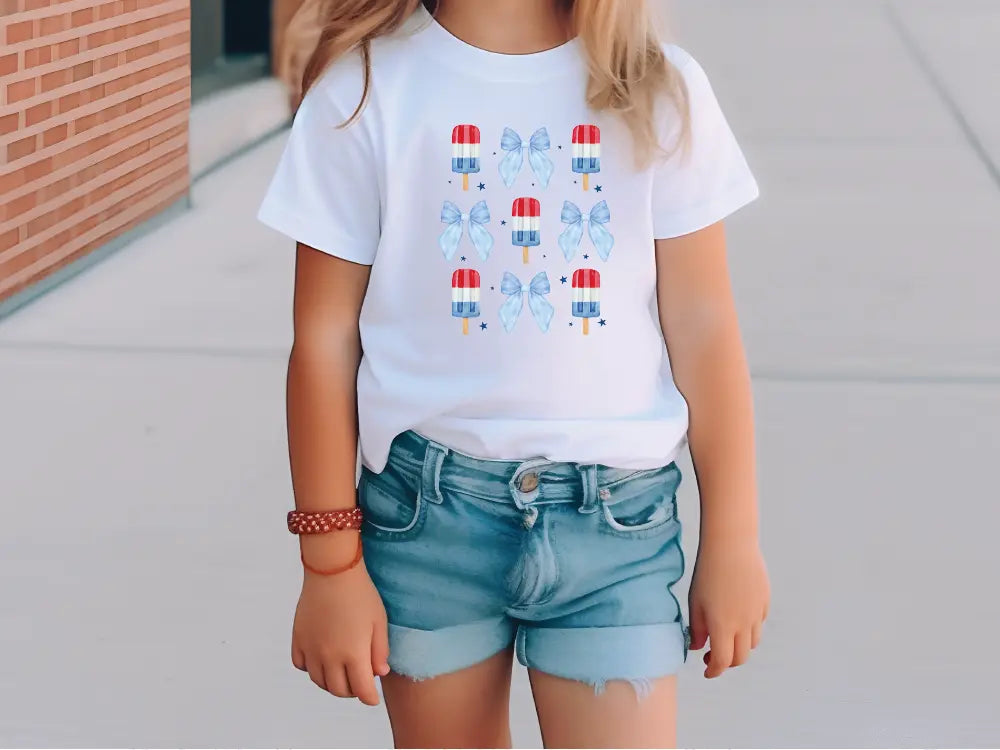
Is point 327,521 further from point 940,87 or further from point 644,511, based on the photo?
point 940,87

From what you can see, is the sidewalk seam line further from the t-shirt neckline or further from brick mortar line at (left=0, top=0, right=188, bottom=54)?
the t-shirt neckline

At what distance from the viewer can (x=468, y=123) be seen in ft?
5.26

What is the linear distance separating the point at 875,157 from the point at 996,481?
12.0 feet

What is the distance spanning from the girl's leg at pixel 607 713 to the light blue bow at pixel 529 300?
0.38 metres

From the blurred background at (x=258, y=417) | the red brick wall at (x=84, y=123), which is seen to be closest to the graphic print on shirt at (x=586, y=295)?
the blurred background at (x=258, y=417)

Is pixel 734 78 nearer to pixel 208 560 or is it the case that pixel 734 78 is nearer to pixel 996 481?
pixel 996 481

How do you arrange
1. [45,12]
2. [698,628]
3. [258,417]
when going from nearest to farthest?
1. [698,628]
2. [258,417]
3. [45,12]

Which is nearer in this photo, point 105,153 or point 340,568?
point 340,568

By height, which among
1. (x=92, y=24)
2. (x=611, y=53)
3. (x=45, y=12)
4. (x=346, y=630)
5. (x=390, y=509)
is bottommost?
(x=92, y=24)

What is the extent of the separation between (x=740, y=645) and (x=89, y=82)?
161 inches

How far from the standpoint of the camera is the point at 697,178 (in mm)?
1637

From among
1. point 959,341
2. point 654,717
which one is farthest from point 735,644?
point 959,341

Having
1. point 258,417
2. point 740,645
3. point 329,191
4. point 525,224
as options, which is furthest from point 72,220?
point 740,645

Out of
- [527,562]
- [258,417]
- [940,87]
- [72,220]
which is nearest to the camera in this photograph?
[527,562]
